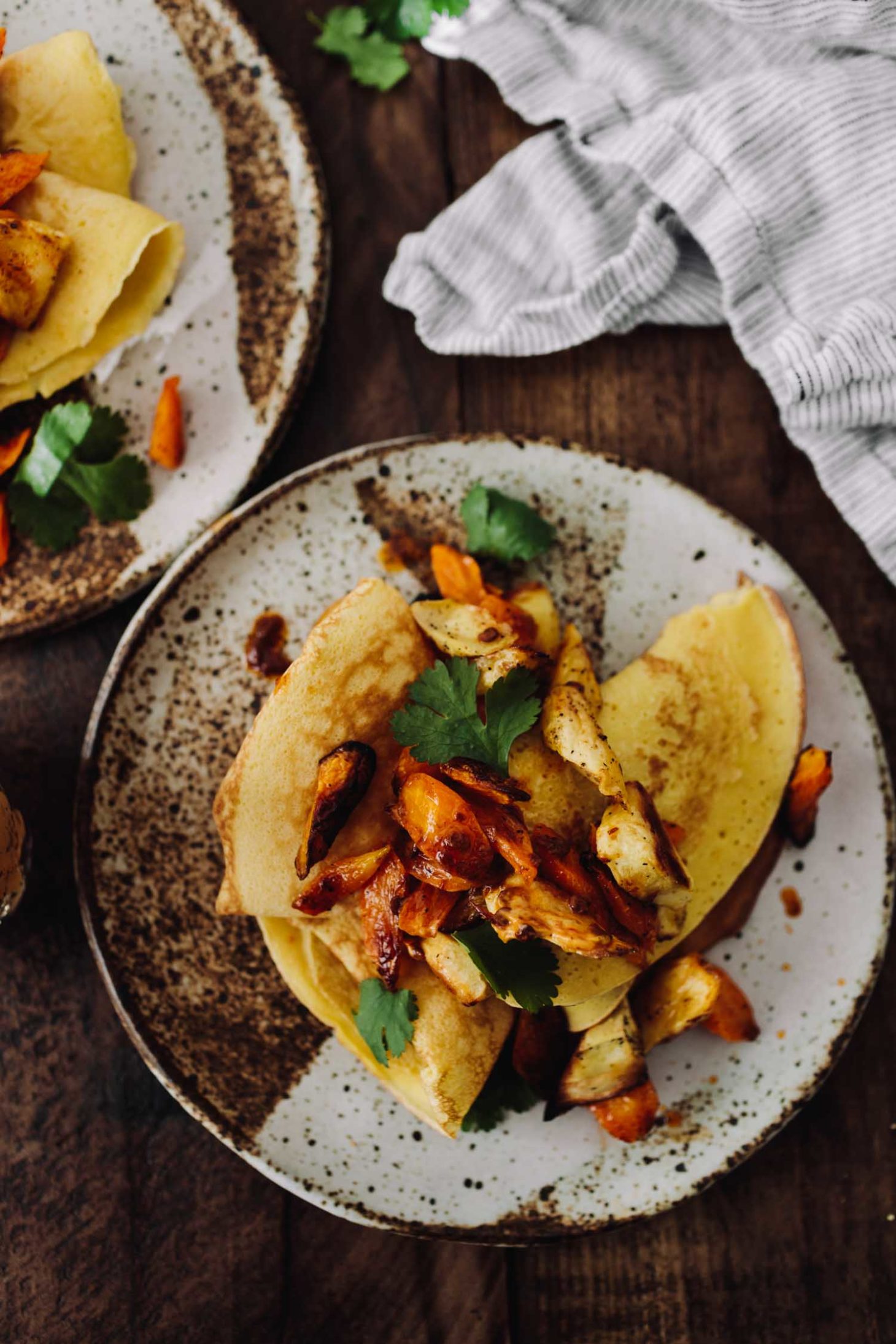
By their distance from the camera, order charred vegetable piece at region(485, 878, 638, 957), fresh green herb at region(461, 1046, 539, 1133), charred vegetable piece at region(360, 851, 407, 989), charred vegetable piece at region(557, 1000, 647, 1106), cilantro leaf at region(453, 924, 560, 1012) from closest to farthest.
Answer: charred vegetable piece at region(485, 878, 638, 957)
cilantro leaf at region(453, 924, 560, 1012)
charred vegetable piece at region(360, 851, 407, 989)
charred vegetable piece at region(557, 1000, 647, 1106)
fresh green herb at region(461, 1046, 539, 1133)

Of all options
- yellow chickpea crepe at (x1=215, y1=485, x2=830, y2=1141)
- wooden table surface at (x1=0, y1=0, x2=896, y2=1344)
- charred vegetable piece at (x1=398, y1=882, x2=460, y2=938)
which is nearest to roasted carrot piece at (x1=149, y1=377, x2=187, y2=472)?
wooden table surface at (x1=0, y1=0, x2=896, y2=1344)

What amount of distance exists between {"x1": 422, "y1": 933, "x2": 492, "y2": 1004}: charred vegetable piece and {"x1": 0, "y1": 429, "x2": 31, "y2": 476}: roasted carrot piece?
5.38ft

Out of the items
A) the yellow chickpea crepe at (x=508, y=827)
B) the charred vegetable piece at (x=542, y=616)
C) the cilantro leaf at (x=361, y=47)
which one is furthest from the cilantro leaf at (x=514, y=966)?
the cilantro leaf at (x=361, y=47)

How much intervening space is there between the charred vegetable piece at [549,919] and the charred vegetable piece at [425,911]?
0.12 meters

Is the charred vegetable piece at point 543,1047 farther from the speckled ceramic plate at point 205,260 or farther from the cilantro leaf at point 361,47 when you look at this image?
A: the cilantro leaf at point 361,47

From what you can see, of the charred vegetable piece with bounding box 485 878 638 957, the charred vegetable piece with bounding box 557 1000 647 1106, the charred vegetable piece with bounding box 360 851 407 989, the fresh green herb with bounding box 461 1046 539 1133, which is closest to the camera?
the charred vegetable piece with bounding box 485 878 638 957

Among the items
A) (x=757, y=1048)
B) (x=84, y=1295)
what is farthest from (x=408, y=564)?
(x=84, y=1295)

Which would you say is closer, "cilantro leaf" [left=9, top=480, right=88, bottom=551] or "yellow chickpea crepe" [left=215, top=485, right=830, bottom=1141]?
"yellow chickpea crepe" [left=215, top=485, right=830, bottom=1141]

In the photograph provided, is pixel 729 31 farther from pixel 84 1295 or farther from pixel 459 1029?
pixel 84 1295

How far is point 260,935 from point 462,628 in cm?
97

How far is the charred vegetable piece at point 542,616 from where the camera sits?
2348mm

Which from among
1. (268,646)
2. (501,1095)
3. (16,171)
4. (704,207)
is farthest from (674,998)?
(16,171)

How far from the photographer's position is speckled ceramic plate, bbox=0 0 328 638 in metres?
2.50

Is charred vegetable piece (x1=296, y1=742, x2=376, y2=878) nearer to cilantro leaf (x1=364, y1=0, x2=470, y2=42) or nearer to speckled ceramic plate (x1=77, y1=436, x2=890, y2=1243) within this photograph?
speckled ceramic plate (x1=77, y1=436, x2=890, y2=1243)
